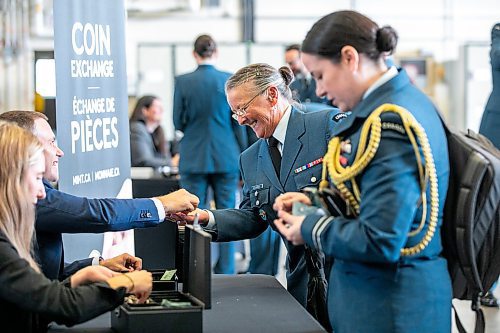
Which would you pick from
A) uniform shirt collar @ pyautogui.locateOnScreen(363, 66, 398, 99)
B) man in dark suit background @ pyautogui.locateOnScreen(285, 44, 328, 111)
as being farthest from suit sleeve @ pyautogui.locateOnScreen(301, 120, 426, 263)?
man in dark suit background @ pyautogui.locateOnScreen(285, 44, 328, 111)

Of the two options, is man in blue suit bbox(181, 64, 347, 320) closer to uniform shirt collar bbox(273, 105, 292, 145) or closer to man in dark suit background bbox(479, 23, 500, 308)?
uniform shirt collar bbox(273, 105, 292, 145)

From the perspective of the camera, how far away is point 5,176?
206 centimetres

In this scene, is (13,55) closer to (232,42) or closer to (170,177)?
(232,42)

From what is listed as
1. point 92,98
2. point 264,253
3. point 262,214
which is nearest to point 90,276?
point 262,214

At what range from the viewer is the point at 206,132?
6141 mm

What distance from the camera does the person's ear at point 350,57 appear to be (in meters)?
1.98

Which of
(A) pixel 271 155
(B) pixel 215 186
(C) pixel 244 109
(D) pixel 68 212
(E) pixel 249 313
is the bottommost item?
(B) pixel 215 186

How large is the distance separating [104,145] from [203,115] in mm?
2449

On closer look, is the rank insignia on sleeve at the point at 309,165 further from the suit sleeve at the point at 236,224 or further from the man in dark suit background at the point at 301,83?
the man in dark suit background at the point at 301,83

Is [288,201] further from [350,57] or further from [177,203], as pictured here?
[177,203]

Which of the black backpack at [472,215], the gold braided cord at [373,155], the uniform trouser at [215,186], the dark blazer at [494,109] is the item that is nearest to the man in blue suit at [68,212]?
the gold braided cord at [373,155]

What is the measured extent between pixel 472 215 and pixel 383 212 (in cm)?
27

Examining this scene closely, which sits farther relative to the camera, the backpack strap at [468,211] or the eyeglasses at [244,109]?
the eyeglasses at [244,109]

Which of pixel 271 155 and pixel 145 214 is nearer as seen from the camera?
pixel 145 214
